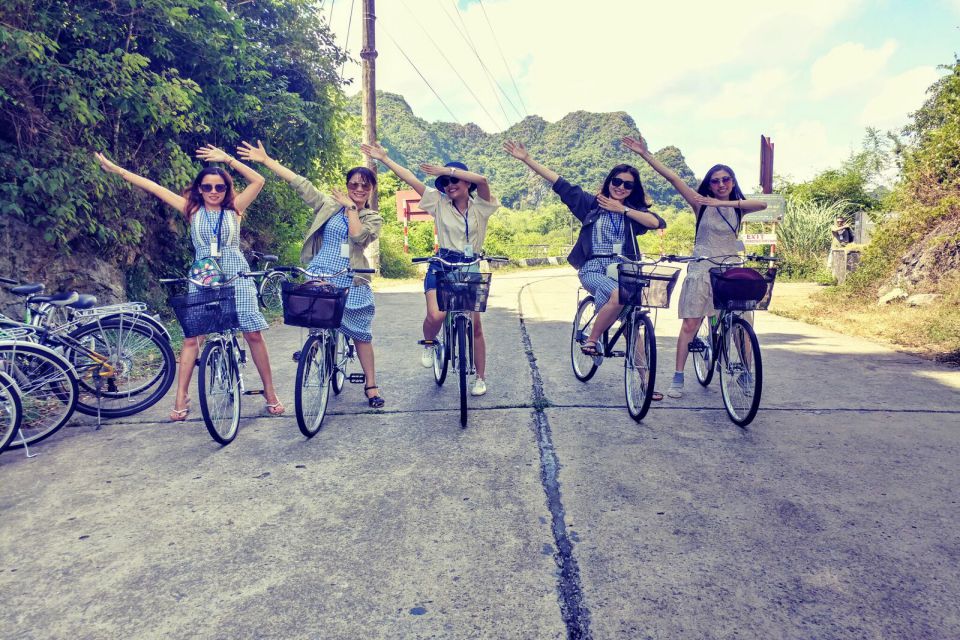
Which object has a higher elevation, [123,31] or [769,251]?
[123,31]

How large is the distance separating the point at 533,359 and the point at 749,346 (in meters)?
3.00

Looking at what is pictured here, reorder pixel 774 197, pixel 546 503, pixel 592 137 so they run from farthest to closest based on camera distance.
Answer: pixel 592 137 < pixel 774 197 < pixel 546 503

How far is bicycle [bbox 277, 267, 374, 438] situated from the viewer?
430 centimetres

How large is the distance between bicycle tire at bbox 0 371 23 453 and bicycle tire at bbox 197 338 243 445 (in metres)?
1.09

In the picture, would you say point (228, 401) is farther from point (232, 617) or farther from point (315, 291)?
point (232, 617)

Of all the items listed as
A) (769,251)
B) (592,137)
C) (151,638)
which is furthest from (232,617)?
(592,137)

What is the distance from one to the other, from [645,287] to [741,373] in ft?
3.03

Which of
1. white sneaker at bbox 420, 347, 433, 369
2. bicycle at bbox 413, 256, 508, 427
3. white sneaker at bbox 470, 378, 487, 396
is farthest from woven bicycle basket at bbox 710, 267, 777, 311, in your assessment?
white sneaker at bbox 420, 347, 433, 369

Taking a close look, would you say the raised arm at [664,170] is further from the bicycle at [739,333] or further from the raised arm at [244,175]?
the raised arm at [244,175]

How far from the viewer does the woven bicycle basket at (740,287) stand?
14.9ft

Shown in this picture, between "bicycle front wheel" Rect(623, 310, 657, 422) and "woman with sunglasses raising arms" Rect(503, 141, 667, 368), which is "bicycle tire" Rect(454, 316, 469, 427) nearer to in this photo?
"woman with sunglasses raising arms" Rect(503, 141, 667, 368)

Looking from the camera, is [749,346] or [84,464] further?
[749,346]

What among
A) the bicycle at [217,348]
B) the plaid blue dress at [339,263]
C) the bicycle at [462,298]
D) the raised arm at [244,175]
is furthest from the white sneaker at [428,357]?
the raised arm at [244,175]

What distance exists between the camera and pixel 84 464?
13.4 ft
